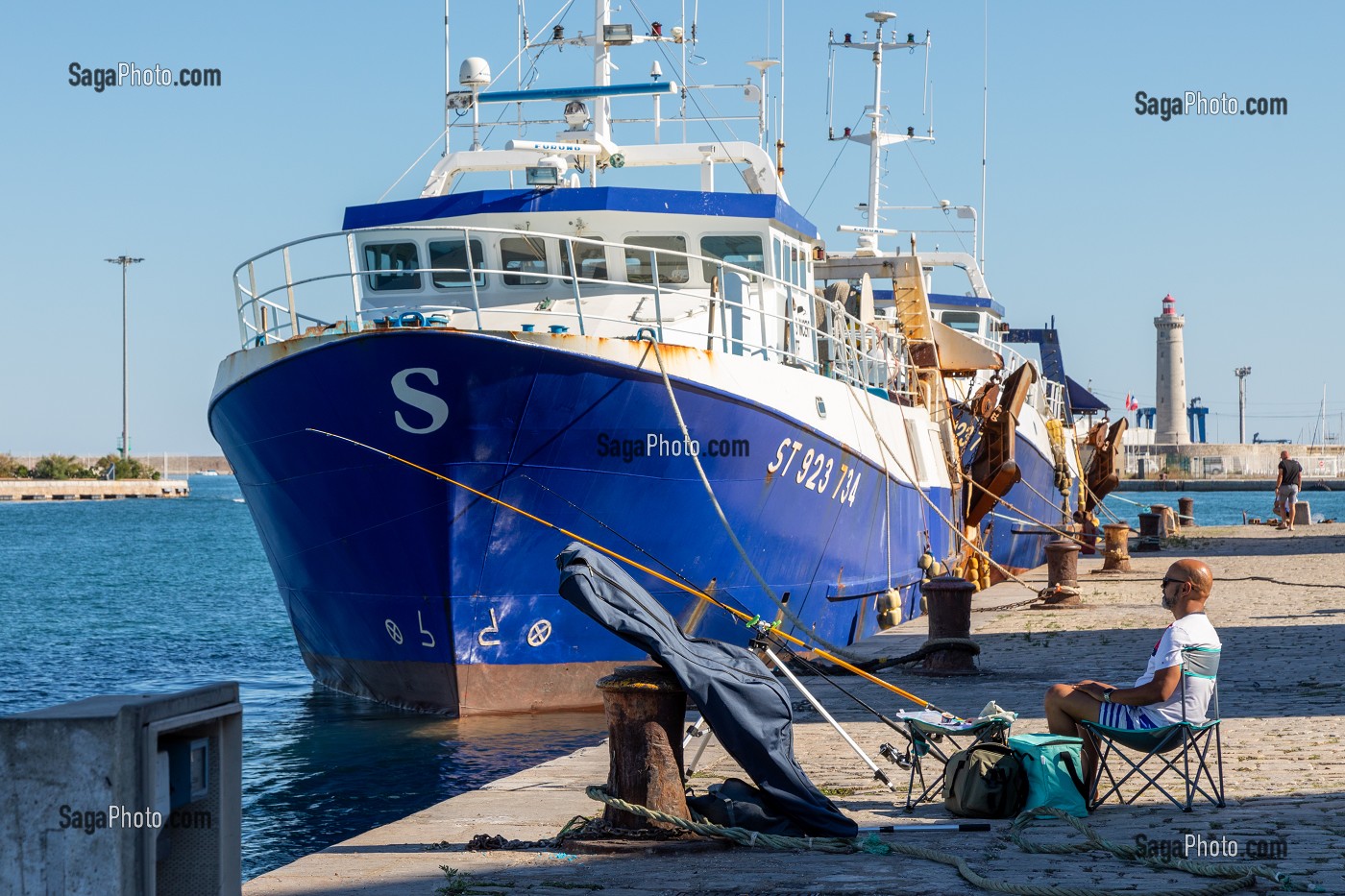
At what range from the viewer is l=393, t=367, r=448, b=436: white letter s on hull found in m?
10.8

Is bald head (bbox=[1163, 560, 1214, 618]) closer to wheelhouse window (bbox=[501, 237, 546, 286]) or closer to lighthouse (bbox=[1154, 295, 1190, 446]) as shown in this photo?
wheelhouse window (bbox=[501, 237, 546, 286])

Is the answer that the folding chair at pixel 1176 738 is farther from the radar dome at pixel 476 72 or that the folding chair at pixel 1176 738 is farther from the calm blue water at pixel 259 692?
the radar dome at pixel 476 72

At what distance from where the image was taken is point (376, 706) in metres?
13.1

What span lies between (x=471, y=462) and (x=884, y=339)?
8.12 metres

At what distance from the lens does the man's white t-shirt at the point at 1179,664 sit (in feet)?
20.7

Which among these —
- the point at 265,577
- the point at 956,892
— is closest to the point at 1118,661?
the point at 956,892

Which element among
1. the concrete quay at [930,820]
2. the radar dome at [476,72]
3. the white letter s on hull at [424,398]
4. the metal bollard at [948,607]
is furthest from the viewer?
the radar dome at [476,72]

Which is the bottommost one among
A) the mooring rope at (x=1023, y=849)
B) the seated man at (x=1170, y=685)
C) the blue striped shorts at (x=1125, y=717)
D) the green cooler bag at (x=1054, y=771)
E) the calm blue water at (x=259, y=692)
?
the calm blue water at (x=259, y=692)

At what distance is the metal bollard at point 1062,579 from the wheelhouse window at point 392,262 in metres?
8.38

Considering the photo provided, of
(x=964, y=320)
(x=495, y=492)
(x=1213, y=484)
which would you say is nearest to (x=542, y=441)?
(x=495, y=492)

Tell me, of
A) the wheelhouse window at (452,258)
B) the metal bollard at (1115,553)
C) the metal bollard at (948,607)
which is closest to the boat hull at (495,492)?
the metal bollard at (948,607)

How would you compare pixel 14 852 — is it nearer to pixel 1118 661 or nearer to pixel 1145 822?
pixel 1145 822

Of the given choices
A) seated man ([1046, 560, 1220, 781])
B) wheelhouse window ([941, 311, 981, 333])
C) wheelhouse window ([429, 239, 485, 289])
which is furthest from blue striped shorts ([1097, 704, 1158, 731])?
wheelhouse window ([941, 311, 981, 333])

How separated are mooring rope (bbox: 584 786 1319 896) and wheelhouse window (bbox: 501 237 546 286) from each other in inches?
320
